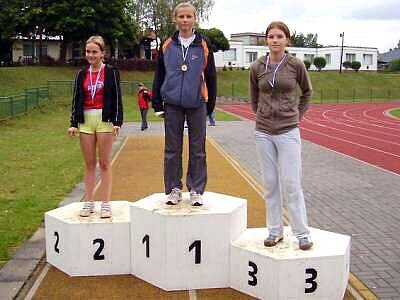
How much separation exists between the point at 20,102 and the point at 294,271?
2332cm

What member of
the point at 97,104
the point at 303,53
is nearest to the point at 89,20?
the point at 303,53

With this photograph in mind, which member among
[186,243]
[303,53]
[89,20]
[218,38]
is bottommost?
[186,243]

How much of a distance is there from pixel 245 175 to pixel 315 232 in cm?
588

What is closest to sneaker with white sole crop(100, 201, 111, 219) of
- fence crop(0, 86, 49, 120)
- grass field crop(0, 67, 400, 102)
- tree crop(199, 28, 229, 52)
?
fence crop(0, 86, 49, 120)

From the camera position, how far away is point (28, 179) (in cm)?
1072

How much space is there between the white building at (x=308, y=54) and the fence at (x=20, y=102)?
46.5m

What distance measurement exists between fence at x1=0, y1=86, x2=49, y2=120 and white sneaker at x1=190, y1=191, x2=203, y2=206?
19.3m

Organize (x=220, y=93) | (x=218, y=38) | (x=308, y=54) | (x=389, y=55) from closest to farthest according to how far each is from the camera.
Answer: (x=220, y=93) → (x=218, y=38) → (x=308, y=54) → (x=389, y=55)

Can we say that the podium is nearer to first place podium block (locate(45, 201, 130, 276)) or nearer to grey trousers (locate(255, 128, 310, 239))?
first place podium block (locate(45, 201, 130, 276))

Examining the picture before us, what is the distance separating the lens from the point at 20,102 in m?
26.1

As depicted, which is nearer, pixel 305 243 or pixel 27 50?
pixel 305 243

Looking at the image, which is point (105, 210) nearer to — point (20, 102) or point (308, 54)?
point (20, 102)

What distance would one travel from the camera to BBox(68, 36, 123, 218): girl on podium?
571cm

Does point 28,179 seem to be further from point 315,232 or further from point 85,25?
point 85,25
